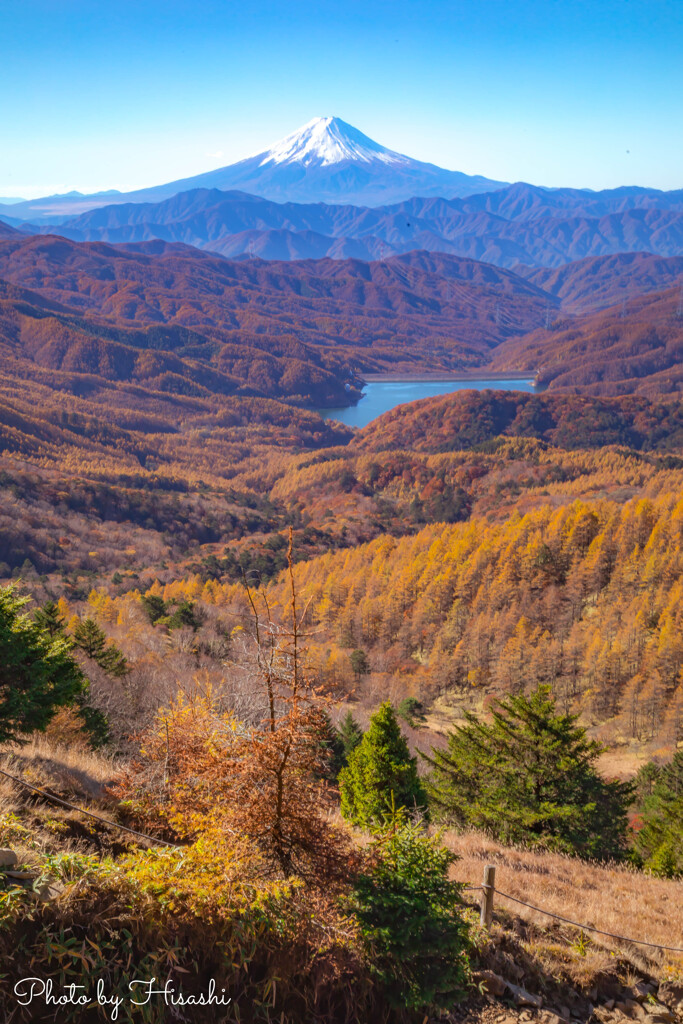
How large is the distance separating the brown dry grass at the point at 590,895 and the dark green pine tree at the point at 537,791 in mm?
2340

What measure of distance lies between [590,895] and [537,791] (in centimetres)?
581

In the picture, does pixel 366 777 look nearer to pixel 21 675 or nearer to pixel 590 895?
pixel 590 895

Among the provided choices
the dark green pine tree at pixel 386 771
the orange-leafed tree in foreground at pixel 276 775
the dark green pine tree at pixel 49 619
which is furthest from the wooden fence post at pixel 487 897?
the dark green pine tree at pixel 49 619

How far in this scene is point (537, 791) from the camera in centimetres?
1455

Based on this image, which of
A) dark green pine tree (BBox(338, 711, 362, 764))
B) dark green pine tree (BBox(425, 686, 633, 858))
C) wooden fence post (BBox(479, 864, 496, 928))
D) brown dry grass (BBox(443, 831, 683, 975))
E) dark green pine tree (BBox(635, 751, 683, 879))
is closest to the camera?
wooden fence post (BBox(479, 864, 496, 928))

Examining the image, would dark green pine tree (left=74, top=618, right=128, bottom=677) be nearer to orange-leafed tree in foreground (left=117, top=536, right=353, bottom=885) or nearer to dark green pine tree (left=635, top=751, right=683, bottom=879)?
dark green pine tree (left=635, top=751, right=683, bottom=879)

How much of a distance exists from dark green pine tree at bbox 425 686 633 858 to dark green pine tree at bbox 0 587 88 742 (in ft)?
30.3

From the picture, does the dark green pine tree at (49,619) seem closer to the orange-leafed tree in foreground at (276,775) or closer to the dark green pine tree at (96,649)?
the dark green pine tree at (96,649)

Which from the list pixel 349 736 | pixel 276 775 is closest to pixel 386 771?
pixel 276 775

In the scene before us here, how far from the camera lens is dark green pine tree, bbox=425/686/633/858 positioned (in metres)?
13.9

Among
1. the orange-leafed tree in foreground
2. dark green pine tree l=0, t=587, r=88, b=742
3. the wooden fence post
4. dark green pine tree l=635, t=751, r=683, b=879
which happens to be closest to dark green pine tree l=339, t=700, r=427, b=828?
dark green pine tree l=635, t=751, r=683, b=879

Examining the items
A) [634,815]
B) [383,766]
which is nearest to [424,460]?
[634,815]

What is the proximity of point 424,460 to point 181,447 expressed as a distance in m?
82.0

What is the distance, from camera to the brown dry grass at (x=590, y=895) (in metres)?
7.47
